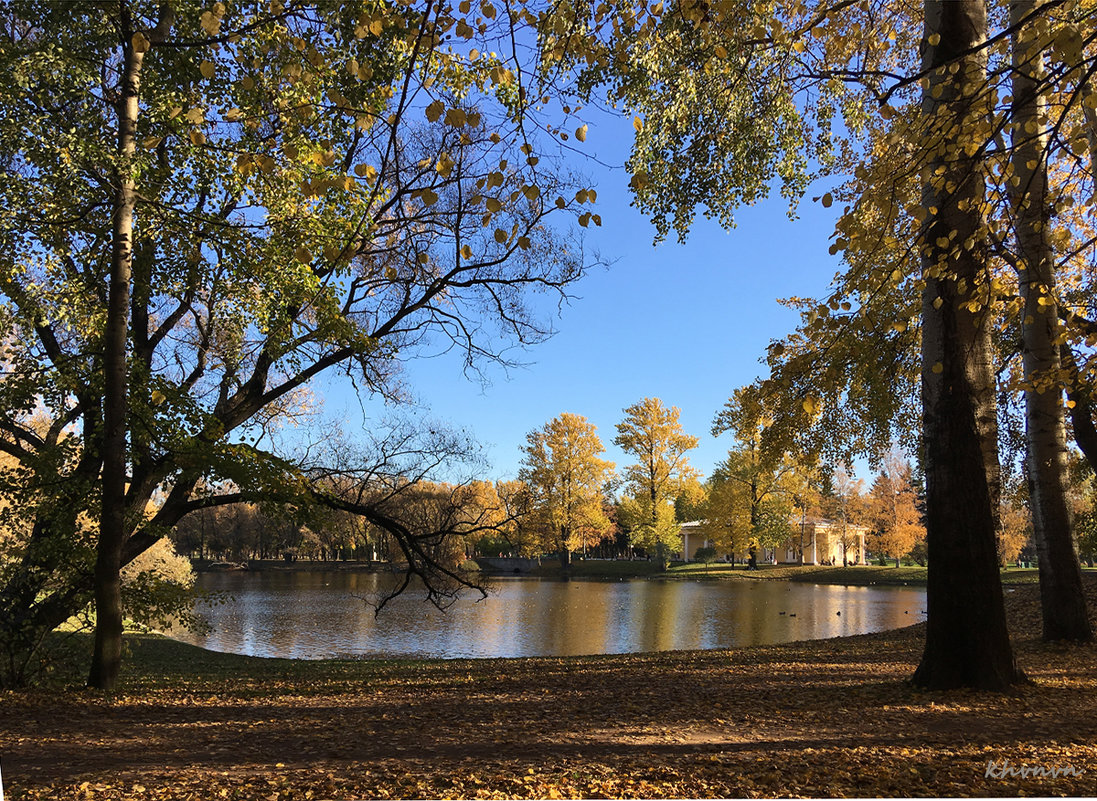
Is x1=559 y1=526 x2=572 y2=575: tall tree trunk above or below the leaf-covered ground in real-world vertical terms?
below

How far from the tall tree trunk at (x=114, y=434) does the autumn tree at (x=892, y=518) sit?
46.0 m

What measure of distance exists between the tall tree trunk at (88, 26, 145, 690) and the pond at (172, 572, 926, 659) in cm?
328

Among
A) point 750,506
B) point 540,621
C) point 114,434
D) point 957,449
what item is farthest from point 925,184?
point 750,506

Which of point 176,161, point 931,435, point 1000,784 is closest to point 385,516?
point 176,161

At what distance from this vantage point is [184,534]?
56938mm

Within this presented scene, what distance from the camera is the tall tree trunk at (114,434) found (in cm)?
736

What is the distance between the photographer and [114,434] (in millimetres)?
7402

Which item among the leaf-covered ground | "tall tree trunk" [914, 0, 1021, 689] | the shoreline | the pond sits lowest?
the shoreline

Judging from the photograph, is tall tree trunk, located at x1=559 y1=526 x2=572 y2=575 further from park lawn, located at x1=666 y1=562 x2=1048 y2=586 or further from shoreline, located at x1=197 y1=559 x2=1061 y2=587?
park lawn, located at x1=666 y1=562 x2=1048 y2=586

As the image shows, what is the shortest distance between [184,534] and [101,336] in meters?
55.5

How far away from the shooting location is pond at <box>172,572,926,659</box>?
627 inches

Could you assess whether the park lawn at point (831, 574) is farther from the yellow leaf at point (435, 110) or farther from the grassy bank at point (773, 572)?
the yellow leaf at point (435, 110)

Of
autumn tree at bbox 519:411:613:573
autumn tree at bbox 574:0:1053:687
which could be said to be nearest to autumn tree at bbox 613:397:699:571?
autumn tree at bbox 519:411:613:573

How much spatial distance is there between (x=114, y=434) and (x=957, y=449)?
8460mm
